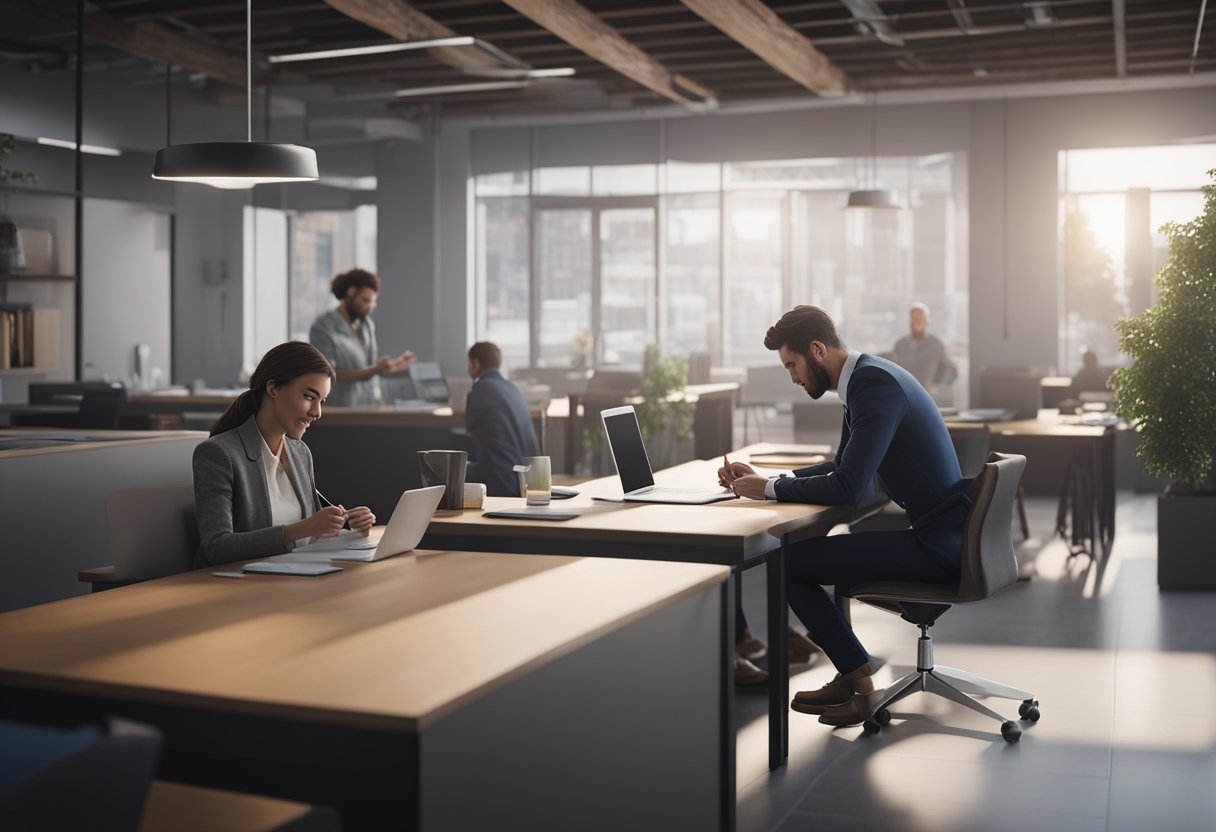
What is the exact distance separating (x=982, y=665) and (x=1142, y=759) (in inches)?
48.7

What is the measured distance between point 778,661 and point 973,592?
26.0 inches

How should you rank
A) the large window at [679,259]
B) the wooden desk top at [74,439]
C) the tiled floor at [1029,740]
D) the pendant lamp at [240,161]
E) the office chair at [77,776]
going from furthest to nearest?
the large window at [679,259] → the wooden desk top at [74,439] → the pendant lamp at [240,161] → the tiled floor at [1029,740] → the office chair at [77,776]

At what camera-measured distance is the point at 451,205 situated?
14.8 meters

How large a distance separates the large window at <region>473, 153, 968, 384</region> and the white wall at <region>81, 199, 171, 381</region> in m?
4.03

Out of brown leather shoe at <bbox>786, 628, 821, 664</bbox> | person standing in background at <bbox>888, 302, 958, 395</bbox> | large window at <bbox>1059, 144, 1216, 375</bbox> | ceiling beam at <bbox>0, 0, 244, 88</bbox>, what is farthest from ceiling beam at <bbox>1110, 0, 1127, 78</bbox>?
ceiling beam at <bbox>0, 0, 244, 88</bbox>

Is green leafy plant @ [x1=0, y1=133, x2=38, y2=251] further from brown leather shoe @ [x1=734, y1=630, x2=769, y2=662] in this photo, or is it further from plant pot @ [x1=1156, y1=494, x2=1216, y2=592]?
plant pot @ [x1=1156, y1=494, x2=1216, y2=592]

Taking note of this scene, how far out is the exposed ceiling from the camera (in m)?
9.23

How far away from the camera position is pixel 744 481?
14.8 ft

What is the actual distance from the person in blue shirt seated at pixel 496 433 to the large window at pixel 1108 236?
829 cm

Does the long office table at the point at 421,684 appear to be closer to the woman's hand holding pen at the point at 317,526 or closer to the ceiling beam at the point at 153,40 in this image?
the woman's hand holding pen at the point at 317,526

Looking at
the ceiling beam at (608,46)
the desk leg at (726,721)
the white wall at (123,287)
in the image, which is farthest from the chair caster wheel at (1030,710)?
the white wall at (123,287)

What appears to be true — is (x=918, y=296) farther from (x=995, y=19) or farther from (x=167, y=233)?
(x=167, y=233)

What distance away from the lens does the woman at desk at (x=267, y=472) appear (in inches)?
132

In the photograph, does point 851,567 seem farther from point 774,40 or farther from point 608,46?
point 608,46
